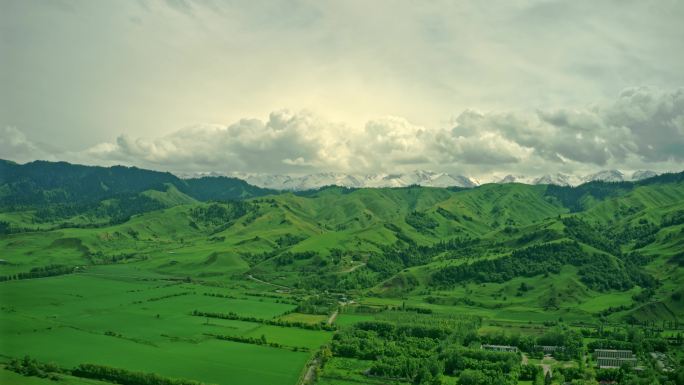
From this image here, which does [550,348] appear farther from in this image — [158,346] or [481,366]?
[158,346]

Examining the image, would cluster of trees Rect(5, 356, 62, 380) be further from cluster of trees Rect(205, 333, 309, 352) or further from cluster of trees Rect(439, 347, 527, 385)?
cluster of trees Rect(439, 347, 527, 385)

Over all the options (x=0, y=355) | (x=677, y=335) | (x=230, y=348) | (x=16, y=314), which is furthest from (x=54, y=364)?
(x=677, y=335)

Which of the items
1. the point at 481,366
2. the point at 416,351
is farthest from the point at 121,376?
the point at 481,366

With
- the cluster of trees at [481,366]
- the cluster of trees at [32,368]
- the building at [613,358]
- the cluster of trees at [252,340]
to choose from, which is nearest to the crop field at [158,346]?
the cluster of trees at [252,340]

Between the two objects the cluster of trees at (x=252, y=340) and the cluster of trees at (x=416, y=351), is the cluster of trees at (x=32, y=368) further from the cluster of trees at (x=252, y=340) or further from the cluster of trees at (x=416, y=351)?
the cluster of trees at (x=416, y=351)

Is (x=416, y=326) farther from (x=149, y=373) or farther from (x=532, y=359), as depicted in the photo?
(x=149, y=373)

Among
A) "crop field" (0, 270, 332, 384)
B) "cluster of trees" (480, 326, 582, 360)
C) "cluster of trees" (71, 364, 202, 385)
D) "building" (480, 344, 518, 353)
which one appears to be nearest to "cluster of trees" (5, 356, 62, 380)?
"crop field" (0, 270, 332, 384)
